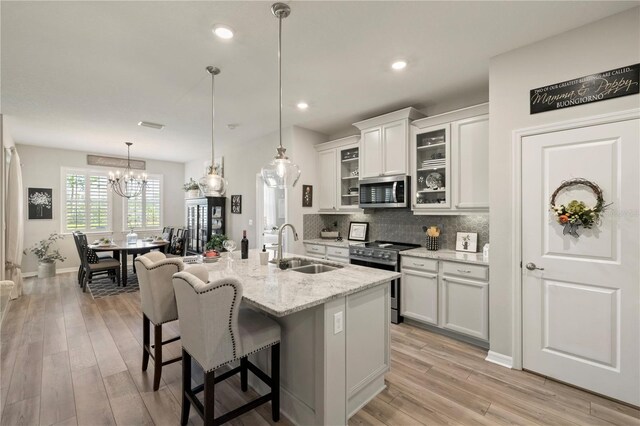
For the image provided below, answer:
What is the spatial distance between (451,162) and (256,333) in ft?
9.51

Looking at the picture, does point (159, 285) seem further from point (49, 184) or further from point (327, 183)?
point (49, 184)

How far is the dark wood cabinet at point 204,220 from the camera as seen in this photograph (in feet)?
21.6

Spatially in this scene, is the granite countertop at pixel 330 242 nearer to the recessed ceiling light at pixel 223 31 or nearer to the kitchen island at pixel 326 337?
the kitchen island at pixel 326 337

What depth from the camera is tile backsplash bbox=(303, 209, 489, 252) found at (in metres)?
3.64

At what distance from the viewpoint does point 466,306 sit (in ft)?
10.2

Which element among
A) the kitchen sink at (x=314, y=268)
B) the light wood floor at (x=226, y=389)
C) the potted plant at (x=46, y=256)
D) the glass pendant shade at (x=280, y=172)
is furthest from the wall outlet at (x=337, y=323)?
the potted plant at (x=46, y=256)

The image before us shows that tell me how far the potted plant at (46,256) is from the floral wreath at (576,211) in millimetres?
8380

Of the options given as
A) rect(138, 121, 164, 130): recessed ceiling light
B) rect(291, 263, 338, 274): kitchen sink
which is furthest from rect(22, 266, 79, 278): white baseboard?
rect(291, 263, 338, 274): kitchen sink

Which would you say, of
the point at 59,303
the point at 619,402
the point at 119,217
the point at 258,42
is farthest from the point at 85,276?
the point at 619,402

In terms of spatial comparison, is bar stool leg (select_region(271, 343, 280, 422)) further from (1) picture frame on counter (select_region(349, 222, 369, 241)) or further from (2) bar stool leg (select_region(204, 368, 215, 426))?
(1) picture frame on counter (select_region(349, 222, 369, 241))

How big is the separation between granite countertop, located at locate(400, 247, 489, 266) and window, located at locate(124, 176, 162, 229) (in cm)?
692

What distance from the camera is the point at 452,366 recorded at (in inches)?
107

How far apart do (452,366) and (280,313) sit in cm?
204

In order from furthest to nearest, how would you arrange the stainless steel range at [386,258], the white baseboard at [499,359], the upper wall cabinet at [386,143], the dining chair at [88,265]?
the dining chair at [88,265]
the upper wall cabinet at [386,143]
the stainless steel range at [386,258]
the white baseboard at [499,359]
